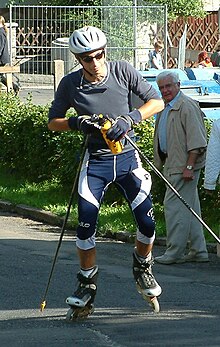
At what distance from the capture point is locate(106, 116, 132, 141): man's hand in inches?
277

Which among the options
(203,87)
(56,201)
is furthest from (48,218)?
(203,87)

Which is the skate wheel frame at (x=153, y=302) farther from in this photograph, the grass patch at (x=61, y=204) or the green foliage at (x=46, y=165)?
the green foliage at (x=46, y=165)

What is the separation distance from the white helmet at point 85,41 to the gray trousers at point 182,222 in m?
3.37

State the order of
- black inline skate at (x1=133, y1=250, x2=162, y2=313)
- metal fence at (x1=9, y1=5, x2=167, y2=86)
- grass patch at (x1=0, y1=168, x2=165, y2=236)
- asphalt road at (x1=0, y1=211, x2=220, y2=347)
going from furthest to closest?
metal fence at (x1=9, y1=5, x2=167, y2=86)
grass patch at (x1=0, y1=168, x2=165, y2=236)
black inline skate at (x1=133, y1=250, x2=162, y2=313)
asphalt road at (x1=0, y1=211, x2=220, y2=347)

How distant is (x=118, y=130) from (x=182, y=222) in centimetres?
365

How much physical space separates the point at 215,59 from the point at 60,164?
1288 cm

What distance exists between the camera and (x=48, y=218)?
1339 centimetres

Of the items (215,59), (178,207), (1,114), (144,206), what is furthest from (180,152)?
(215,59)

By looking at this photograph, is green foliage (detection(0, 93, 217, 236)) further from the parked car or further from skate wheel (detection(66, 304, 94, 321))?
skate wheel (detection(66, 304, 94, 321))

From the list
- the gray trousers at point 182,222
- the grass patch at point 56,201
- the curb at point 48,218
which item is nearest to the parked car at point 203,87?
the grass patch at point 56,201

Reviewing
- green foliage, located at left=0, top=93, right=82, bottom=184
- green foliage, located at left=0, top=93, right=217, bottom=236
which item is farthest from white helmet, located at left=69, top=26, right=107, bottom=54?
green foliage, located at left=0, top=93, right=82, bottom=184

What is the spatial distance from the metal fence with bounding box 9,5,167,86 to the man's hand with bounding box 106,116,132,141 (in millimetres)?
16272

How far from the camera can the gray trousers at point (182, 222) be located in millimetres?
10469

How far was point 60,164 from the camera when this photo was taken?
1474 cm
